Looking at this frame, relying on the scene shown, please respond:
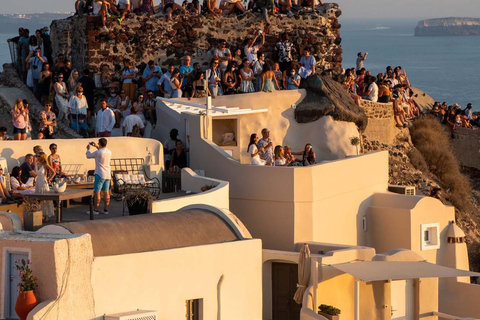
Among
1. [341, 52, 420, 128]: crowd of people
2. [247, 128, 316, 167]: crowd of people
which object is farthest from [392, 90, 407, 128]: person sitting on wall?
[247, 128, 316, 167]: crowd of people

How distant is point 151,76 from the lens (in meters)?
37.3

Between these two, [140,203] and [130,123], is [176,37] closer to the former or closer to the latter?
[130,123]

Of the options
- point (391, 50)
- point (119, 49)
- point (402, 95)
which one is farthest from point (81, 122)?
point (391, 50)

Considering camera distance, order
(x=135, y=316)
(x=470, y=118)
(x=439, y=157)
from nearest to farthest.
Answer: (x=135, y=316)
(x=439, y=157)
(x=470, y=118)

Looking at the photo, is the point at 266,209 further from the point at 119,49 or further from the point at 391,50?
the point at 391,50

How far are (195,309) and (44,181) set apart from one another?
13.0ft

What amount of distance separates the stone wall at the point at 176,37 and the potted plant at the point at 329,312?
463 inches

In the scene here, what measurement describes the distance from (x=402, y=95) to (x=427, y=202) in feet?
30.9

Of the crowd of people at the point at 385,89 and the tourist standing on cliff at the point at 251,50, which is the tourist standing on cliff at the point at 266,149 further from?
the crowd of people at the point at 385,89

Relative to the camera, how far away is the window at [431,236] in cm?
3591

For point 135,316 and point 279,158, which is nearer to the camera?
point 135,316

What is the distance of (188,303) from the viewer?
26.7 metres

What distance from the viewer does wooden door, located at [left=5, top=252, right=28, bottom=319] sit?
79.8 feet

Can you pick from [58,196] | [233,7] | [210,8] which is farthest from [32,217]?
[233,7]
